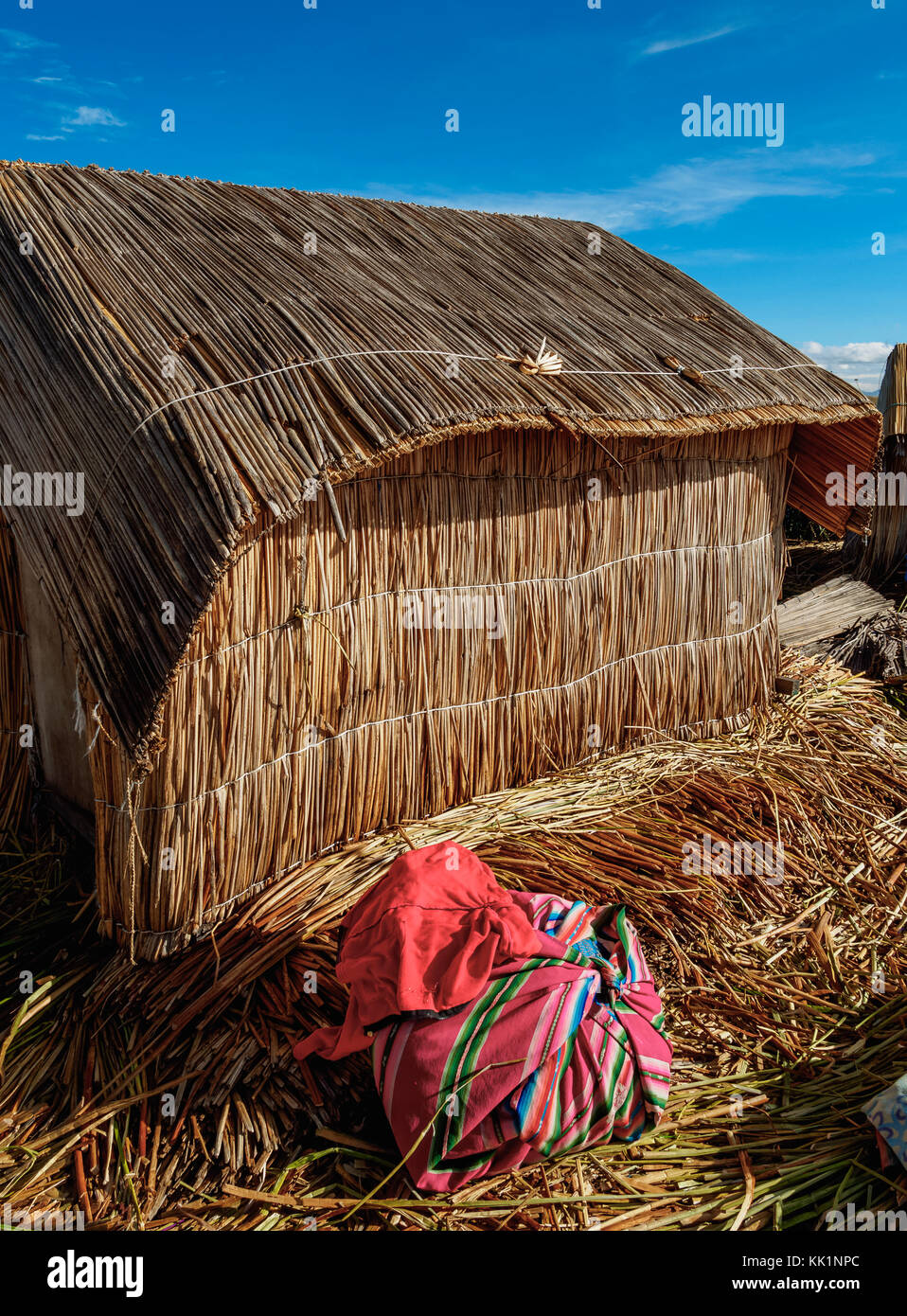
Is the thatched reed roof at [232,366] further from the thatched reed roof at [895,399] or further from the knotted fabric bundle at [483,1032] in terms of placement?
the thatched reed roof at [895,399]

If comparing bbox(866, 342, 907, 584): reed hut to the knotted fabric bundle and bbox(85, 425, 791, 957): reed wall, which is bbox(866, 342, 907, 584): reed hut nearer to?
bbox(85, 425, 791, 957): reed wall

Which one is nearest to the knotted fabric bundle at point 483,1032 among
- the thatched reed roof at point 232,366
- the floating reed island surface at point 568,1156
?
the floating reed island surface at point 568,1156

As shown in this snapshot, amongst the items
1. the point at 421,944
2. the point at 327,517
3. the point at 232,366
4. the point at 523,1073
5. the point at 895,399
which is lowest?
the point at 523,1073

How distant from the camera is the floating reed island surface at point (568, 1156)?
8.14ft

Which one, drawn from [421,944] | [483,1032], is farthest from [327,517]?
[483,1032]

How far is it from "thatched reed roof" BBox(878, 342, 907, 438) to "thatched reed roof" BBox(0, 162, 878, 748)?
3.40 metres

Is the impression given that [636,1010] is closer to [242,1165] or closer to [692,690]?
[242,1165]

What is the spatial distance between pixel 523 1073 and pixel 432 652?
1692mm

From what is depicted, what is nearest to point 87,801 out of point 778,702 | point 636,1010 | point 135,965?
point 135,965

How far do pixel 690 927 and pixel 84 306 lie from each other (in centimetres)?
306

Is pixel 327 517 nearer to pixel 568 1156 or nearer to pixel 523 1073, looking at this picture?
pixel 523 1073

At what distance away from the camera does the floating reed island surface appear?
2482 mm

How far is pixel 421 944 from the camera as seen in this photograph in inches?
97.4

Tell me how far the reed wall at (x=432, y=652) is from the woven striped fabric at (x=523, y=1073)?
1013 mm
